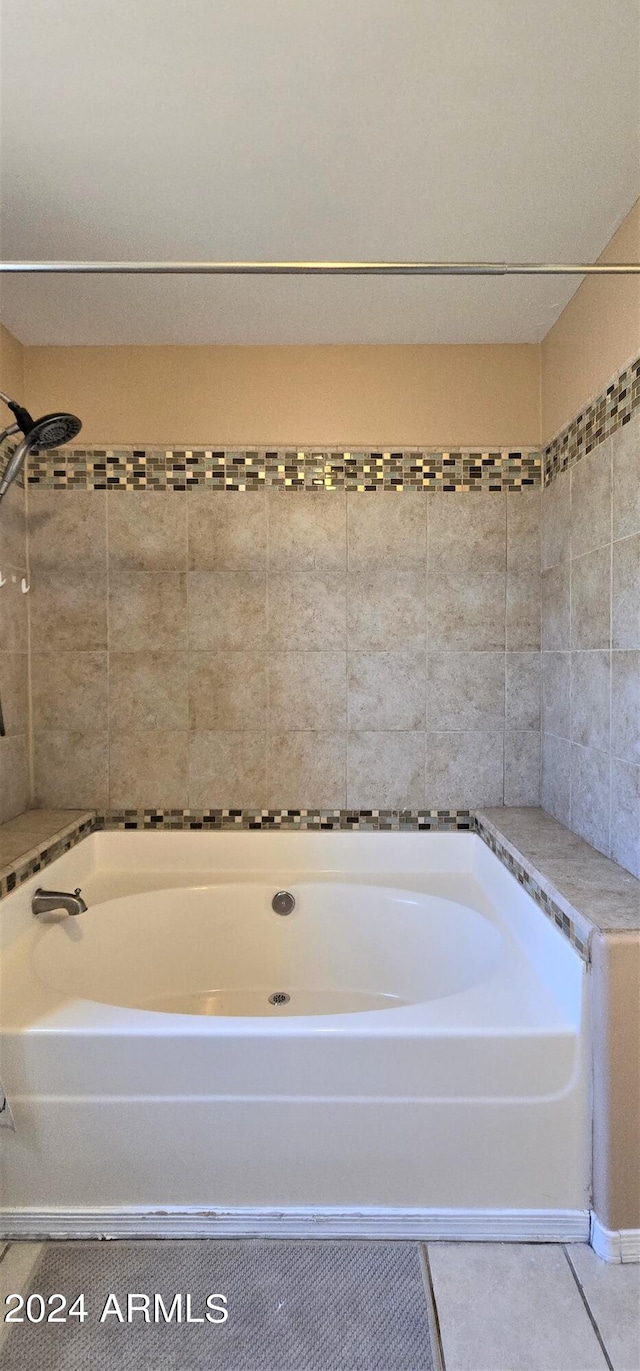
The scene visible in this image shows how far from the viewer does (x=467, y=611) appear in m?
2.28

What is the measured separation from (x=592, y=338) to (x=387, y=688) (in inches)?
49.1

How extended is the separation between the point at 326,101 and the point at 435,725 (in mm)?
1723

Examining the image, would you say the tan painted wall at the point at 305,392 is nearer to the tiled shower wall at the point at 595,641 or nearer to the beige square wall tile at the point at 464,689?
the tiled shower wall at the point at 595,641

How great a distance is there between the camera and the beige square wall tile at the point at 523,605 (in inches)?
89.9

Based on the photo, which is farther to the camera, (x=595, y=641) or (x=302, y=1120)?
(x=595, y=641)

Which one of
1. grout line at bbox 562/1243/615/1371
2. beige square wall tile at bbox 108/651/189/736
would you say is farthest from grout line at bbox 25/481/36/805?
grout line at bbox 562/1243/615/1371

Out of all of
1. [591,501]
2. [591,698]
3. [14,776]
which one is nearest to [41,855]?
[14,776]

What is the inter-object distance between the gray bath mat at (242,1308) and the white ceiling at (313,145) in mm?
2340

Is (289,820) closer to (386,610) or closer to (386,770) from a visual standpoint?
(386,770)

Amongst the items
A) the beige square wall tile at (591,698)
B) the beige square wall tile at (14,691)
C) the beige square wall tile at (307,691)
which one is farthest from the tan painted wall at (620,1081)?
the beige square wall tile at (14,691)

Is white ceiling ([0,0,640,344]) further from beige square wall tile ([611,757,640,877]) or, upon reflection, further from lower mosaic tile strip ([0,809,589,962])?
lower mosaic tile strip ([0,809,589,962])

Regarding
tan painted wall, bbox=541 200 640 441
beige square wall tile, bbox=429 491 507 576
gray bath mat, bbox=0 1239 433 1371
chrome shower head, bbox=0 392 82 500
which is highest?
tan painted wall, bbox=541 200 640 441

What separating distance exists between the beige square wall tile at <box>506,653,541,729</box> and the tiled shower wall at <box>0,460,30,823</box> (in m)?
1.74

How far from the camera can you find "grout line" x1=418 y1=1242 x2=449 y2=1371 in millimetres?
1092
